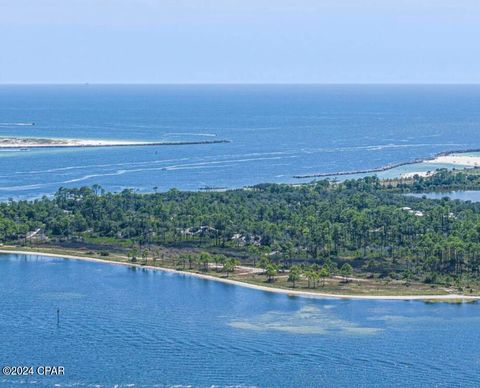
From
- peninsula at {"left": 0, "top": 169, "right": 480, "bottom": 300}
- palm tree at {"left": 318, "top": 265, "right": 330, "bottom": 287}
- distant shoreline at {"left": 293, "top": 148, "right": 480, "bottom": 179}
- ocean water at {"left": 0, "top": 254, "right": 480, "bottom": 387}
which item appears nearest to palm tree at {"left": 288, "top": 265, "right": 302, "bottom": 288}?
peninsula at {"left": 0, "top": 169, "right": 480, "bottom": 300}

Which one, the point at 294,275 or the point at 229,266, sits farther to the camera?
the point at 229,266

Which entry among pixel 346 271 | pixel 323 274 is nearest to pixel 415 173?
pixel 346 271

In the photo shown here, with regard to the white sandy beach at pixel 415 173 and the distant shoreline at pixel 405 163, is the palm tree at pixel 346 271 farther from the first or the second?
the distant shoreline at pixel 405 163

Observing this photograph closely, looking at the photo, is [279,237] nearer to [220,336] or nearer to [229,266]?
[229,266]

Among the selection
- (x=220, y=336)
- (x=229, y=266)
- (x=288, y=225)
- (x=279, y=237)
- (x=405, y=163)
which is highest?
(x=405, y=163)

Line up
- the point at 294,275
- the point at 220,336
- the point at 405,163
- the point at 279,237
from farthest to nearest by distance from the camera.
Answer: the point at 405,163
the point at 279,237
the point at 294,275
the point at 220,336

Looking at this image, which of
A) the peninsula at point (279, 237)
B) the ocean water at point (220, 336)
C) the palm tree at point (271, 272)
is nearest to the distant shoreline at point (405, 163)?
the peninsula at point (279, 237)

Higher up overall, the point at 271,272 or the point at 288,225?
the point at 288,225
